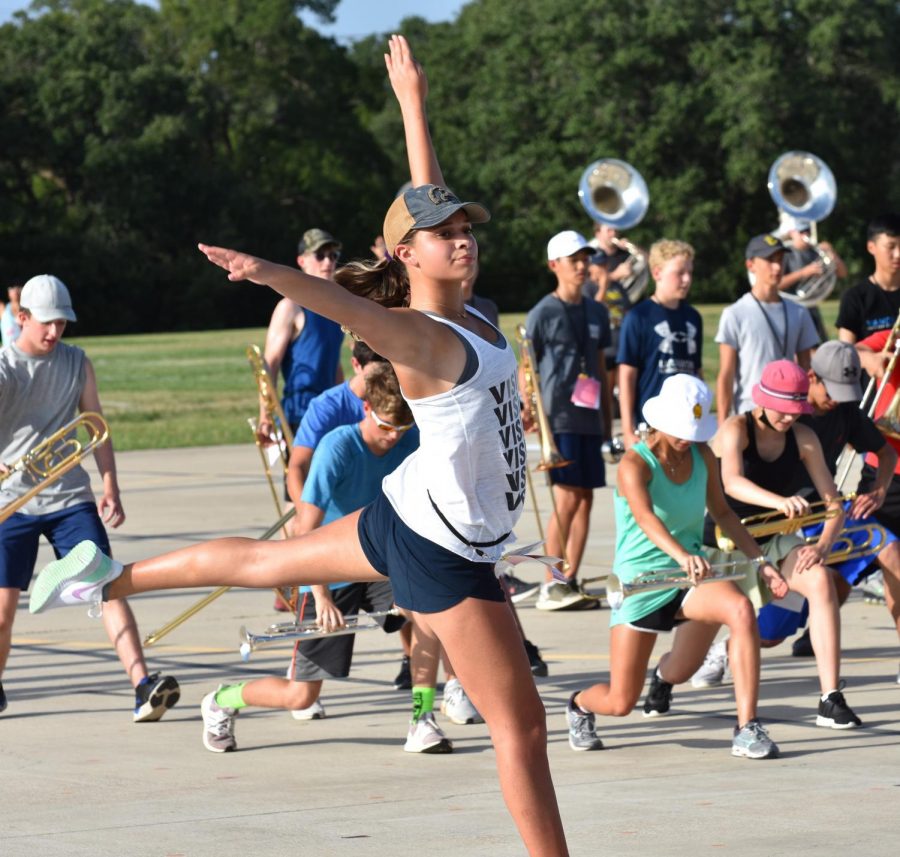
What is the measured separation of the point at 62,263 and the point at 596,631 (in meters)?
56.8

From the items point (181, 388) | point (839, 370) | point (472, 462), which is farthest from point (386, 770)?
point (181, 388)

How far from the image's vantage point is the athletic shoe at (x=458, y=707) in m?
6.87

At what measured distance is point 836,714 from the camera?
6.64 meters

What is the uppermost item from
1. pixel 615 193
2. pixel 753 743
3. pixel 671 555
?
pixel 615 193

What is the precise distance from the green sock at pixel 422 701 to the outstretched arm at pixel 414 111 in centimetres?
203

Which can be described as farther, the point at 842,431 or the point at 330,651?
the point at 842,431

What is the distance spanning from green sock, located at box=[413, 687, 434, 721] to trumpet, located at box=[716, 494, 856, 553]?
4.50ft

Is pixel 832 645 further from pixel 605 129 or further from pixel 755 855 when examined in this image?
pixel 605 129

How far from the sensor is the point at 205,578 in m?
5.15

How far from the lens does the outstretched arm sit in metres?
5.18

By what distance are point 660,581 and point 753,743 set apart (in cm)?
68

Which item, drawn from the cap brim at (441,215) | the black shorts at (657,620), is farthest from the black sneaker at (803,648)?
the cap brim at (441,215)

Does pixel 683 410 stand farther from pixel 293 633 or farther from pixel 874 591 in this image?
pixel 874 591

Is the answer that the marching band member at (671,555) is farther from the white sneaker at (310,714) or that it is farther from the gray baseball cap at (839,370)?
the white sneaker at (310,714)
